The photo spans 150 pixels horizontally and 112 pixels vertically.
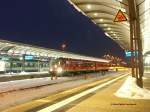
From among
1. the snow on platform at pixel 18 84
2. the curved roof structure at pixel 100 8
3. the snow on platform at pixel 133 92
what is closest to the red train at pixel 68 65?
the snow on platform at pixel 18 84

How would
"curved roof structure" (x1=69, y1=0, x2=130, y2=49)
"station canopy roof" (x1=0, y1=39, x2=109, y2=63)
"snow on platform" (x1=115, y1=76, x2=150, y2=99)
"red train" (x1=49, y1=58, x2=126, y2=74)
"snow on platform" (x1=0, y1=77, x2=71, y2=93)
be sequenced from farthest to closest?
"red train" (x1=49, y1=58, x2=126, y2=74)
"station canopy roof" (x1=0, y1=39, x2=109, y2=63)
"snow on platform" (x1=0, y1=77, x2=71, y2=93)
"curved roof structure" (x1=69, y1=0, x2=130, y2=49)
"snow on platform" (x1=115, y1=76, x2=150, y2=99)

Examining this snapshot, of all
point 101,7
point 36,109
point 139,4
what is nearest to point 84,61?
point 101,7

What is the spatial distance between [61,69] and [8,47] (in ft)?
41.6

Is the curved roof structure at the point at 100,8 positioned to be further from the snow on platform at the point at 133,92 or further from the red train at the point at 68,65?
the red train at the point at 68,65

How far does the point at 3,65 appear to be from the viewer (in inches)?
1403

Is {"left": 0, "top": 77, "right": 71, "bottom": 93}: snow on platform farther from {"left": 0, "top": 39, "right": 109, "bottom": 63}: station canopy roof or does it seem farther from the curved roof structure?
the curved roof structure

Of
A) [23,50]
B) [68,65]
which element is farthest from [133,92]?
[68,65]

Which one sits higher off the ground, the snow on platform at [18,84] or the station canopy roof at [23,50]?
the station canopy roof at [23,50]

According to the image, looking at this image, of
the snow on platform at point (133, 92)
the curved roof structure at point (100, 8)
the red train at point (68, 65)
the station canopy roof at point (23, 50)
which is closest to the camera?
the snow on platform at point (133, 92)

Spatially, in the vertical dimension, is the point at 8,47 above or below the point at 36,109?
above

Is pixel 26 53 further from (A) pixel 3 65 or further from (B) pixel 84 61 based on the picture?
(B) pixel 84 61

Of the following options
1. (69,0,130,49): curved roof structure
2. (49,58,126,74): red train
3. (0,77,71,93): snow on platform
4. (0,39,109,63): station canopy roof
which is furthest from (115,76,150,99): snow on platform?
(49,58,126,74): red train

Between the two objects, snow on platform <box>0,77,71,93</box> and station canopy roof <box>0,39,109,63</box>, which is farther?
station canopy roof <box>0,39,109,63</box>

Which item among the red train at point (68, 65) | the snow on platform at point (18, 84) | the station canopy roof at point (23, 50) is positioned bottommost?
the snow on platform at point (18, 84)
